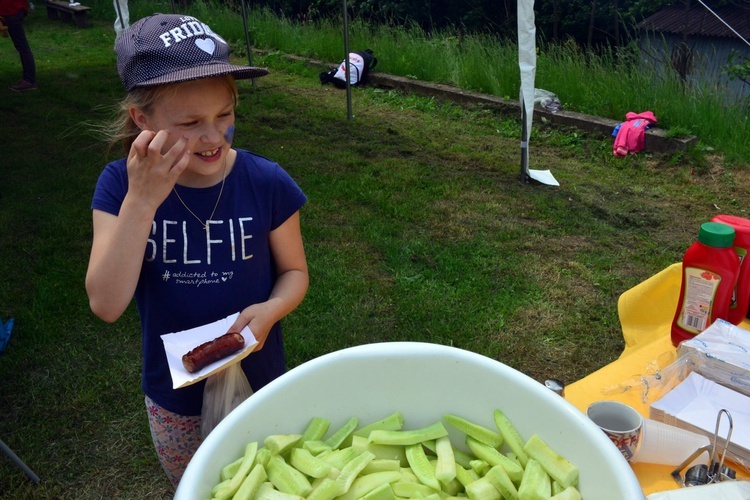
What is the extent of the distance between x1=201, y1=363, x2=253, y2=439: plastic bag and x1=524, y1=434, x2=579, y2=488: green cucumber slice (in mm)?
666

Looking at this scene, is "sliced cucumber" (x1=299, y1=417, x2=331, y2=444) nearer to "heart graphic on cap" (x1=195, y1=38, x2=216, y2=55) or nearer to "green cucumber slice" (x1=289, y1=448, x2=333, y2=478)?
"green cucumber slice" (x1=289, y1=448, x2=333, y2=478)

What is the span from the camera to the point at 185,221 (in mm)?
1388

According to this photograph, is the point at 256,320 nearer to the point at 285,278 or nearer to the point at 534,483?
the point at 285,278

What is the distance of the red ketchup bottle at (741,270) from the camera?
147 cm

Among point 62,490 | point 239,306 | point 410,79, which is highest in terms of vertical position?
point 239,306

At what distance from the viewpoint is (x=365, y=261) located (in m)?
3.91

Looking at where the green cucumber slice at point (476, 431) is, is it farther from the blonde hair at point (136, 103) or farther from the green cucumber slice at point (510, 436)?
the blonde hair at point (136, 103)

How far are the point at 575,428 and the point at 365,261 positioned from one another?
118 inches

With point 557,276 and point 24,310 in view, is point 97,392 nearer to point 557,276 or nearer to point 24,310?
point 24,310

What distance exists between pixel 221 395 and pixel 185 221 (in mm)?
400

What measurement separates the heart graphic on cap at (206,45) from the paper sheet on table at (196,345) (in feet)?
1.88

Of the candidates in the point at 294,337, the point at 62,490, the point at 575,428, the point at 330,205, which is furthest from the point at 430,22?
the point at 575,428

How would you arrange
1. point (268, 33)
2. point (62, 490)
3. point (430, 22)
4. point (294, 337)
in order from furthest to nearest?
point (430, 22) → point (268, 33) → point (294, 337) → point (62, 490)

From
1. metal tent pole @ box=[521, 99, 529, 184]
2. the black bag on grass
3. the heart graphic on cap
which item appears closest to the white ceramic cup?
the heart graphic on cap
